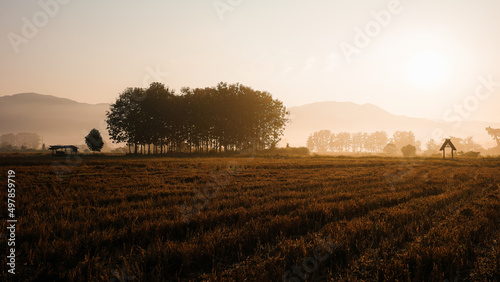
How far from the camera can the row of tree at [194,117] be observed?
201ft

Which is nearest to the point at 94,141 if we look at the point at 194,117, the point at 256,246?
the point at 194,117

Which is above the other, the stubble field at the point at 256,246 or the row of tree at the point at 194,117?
the row of tree at the point at 194,117

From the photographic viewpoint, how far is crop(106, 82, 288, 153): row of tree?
61.3 metres

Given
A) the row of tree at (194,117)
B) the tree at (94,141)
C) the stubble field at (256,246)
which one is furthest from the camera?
the tree at (94,141)

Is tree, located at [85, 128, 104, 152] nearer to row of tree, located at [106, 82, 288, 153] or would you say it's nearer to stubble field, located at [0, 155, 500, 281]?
→ row of tree, located at [106, 82, 288, 153]

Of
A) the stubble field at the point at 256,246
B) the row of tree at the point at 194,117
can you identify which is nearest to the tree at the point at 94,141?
the row of tree at the point at 194,117

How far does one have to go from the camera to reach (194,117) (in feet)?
206

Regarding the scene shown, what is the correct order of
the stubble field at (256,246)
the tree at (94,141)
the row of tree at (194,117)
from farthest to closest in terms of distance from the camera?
the tree at (94,141), the row of tree at (194,117), the stubble field at (256,246)

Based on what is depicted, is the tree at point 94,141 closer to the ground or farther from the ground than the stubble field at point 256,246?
farther from the ground

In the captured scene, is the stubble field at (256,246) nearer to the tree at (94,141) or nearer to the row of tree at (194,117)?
the row of tree at (194,117)

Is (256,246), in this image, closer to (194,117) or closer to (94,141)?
(194,117)

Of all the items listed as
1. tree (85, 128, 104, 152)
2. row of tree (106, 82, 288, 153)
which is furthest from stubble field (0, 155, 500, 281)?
tree (85, 128, 104, 152)

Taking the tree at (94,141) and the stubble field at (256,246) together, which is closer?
the stubble field at (256,246)

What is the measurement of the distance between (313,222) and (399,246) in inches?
78.9
